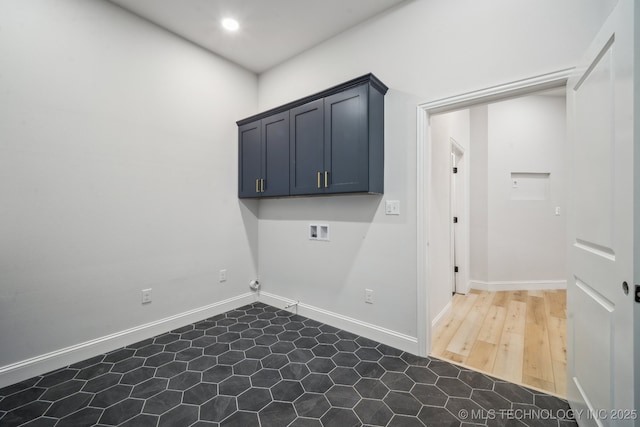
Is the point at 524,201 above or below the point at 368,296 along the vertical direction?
above

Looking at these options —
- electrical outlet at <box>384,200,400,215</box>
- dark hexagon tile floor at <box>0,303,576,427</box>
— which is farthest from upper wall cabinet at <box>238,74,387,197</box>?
dark hexagon tile floor at <box>0,303,576,427</box>

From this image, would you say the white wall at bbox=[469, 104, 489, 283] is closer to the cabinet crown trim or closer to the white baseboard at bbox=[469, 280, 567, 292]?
the white baseboard at bbox=[469, 280, 567, 292]

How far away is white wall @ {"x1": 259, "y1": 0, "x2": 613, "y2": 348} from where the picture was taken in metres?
1.75

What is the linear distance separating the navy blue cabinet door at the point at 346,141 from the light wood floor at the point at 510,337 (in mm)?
1596

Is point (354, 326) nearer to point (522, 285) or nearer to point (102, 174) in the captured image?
point (102, 174)

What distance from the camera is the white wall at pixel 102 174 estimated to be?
1.93 m

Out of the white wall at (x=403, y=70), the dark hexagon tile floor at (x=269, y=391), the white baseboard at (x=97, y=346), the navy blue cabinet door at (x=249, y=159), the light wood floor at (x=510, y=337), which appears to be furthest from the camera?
the navy blue cabinet door at (x=249, y=159)

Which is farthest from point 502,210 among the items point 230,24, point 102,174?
point 102,174

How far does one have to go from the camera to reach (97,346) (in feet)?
7.37

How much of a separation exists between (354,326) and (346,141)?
169cm

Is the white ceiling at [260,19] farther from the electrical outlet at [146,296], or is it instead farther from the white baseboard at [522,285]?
the white baseboard at [522,285]

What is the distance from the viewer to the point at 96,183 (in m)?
2.26

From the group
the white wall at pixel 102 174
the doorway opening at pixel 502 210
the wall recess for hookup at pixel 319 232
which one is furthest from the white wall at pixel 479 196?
the white wall at pixel 102 174

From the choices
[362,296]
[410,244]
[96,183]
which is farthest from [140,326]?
[410,244]
